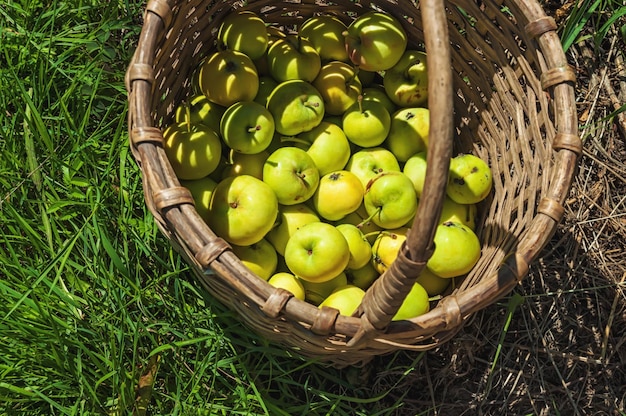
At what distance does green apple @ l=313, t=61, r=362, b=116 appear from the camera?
89.0 inches

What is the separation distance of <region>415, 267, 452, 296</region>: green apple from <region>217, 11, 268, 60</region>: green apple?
3.18ft

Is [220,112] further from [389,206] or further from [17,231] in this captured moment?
[17,231]

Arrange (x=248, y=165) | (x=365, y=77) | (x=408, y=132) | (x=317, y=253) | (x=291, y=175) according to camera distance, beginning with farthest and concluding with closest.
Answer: (x=365, y=77) < (x=408, y=132) < (x=248, y=165) < (x=291, y=175) < (x=317, y=253)

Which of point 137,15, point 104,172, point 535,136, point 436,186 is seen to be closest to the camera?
point 436,186

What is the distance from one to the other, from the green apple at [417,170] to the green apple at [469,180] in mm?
99

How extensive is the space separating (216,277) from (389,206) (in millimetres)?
640

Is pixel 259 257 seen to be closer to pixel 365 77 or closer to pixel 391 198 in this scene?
pixel 391 198

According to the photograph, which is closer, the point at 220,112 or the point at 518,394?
the point at 220,112

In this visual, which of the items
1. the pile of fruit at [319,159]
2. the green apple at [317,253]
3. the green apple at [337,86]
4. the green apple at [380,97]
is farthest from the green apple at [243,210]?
the green apple at [380,97]

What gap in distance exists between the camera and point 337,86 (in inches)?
89.0

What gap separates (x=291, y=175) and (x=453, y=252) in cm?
57

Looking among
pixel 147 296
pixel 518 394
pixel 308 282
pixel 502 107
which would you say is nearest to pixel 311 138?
pixel 308 282

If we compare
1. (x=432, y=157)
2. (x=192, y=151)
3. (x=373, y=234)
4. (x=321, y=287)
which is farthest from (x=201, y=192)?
(x=432, y=157)

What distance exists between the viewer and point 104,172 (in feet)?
7.72
